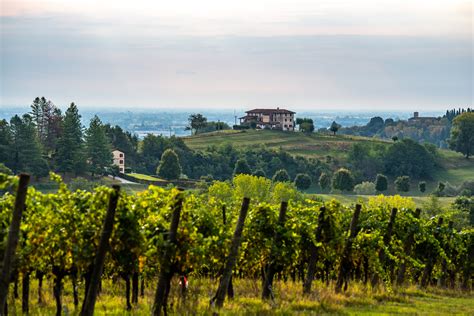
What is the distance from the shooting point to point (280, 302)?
53.7ft

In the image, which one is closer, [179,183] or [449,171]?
[179,183]

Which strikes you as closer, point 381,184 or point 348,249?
point 348,249

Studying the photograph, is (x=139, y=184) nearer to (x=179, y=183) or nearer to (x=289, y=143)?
(x=179, y=183)

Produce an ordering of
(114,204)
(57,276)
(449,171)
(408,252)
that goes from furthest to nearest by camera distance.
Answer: (449,171) < (408,252) < (57,276) < (114,204)

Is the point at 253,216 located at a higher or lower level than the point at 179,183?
higher

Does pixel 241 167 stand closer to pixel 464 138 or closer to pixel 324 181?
pixel 324 181

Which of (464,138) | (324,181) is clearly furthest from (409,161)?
(324,181)

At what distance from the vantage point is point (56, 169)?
419ft

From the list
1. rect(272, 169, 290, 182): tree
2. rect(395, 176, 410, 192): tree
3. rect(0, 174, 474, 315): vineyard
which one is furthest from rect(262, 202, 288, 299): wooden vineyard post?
rect(395, 176, 410, 192): tree

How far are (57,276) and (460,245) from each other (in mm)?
15265

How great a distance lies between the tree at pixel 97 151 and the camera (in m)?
129

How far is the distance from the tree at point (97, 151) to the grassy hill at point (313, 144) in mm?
38425

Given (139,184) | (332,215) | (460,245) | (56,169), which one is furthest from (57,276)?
(56,169)

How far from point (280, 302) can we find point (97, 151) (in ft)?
383
